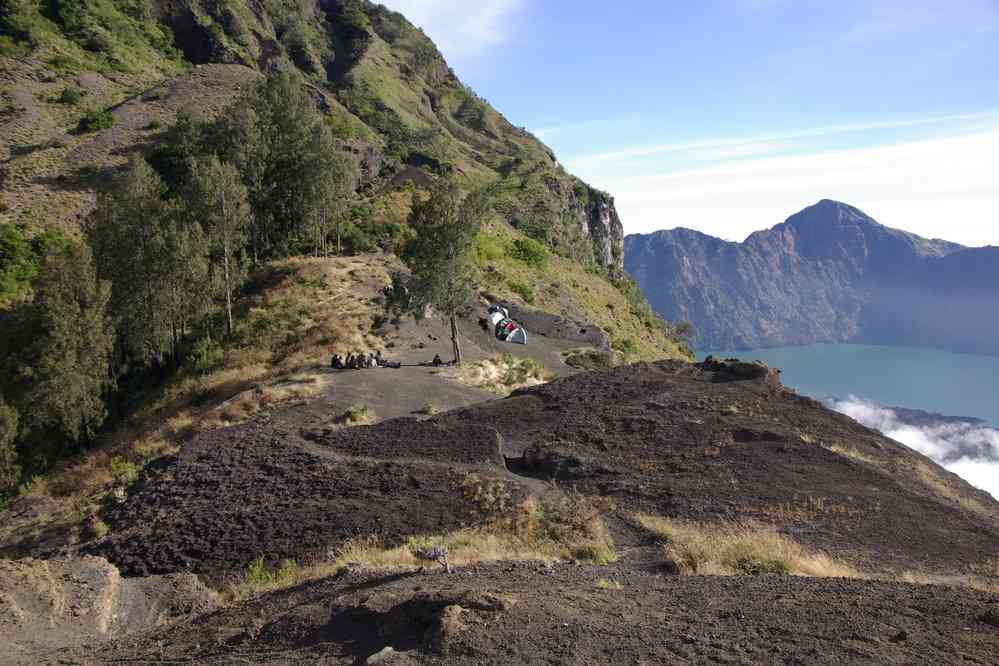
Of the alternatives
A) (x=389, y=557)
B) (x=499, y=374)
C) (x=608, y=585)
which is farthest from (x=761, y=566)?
(x=499, y=374)

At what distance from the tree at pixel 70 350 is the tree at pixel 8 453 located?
3.20 ft

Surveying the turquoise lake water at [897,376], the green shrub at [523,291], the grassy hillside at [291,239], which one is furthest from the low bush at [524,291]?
the turquoise lake water at [897,376]

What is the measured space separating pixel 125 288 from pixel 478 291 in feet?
65.7

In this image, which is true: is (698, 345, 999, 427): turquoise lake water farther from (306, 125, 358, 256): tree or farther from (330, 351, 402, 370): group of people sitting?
(330, 351, 402, 370): group of people sitting

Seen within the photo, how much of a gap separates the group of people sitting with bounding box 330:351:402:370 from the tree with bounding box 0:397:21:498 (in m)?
13.2

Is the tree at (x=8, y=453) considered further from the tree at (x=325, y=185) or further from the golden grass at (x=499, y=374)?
the tree at (x=325, y=185)

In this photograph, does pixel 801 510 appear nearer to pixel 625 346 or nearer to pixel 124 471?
pixel 124 471

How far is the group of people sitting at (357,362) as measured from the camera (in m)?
27.2

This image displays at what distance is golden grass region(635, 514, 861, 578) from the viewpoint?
11.9 m

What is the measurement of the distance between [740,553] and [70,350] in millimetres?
27517

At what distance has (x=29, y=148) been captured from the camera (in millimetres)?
52969

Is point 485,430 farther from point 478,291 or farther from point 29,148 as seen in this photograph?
point 29,148

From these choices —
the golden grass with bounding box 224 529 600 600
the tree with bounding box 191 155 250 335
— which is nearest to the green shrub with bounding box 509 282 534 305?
the tree with bounding box 191 155 250 335

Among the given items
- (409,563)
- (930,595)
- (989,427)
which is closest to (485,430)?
(409,563)
